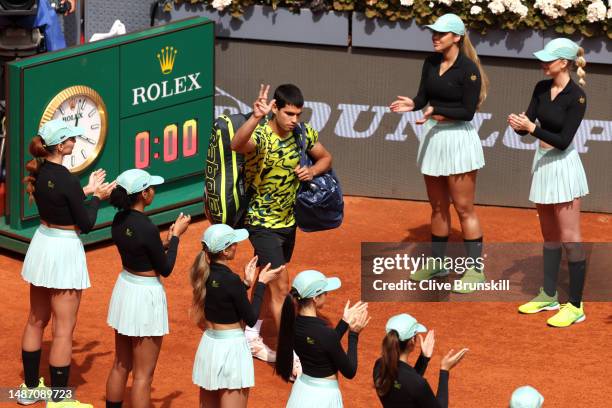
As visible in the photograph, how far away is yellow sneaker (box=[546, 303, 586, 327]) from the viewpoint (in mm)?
11320

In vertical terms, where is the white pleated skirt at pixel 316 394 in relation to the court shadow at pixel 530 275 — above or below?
above

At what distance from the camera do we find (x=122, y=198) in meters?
8.97

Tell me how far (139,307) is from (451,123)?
12.4ft

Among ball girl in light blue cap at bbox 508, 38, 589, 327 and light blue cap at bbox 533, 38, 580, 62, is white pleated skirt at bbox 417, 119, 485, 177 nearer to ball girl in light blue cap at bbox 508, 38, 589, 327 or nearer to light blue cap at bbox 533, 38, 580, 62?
ball girl in light blue cap at bbox 508, 38, 589, 327

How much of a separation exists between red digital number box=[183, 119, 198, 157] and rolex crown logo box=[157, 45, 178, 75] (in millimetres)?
585

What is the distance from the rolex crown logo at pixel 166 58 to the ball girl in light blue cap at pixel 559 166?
148 inches

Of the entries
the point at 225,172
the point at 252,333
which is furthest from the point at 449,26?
the point at 252,333

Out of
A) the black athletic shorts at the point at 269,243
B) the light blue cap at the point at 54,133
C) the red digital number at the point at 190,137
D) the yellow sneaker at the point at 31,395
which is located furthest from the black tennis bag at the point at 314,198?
the red digital number at the point at 190,137

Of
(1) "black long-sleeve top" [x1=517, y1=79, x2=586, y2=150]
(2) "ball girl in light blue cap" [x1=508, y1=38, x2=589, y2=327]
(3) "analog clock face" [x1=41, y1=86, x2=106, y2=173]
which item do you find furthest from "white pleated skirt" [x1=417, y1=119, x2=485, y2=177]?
(3) "analog clock face" [x1=41, y1=86, x2=106, y2=173]

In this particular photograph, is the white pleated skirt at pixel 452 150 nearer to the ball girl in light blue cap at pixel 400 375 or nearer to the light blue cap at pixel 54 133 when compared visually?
the light blue cap at pixel 54 133

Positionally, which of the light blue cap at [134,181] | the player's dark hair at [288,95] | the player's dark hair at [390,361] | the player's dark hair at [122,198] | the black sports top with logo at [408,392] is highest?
the player's dark hair at [288,95]

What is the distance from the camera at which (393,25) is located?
46.0 ft

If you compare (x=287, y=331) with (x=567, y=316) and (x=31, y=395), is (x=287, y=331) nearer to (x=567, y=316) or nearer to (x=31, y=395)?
(x=31, y=395)

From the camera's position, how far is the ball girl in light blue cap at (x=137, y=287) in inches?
353
